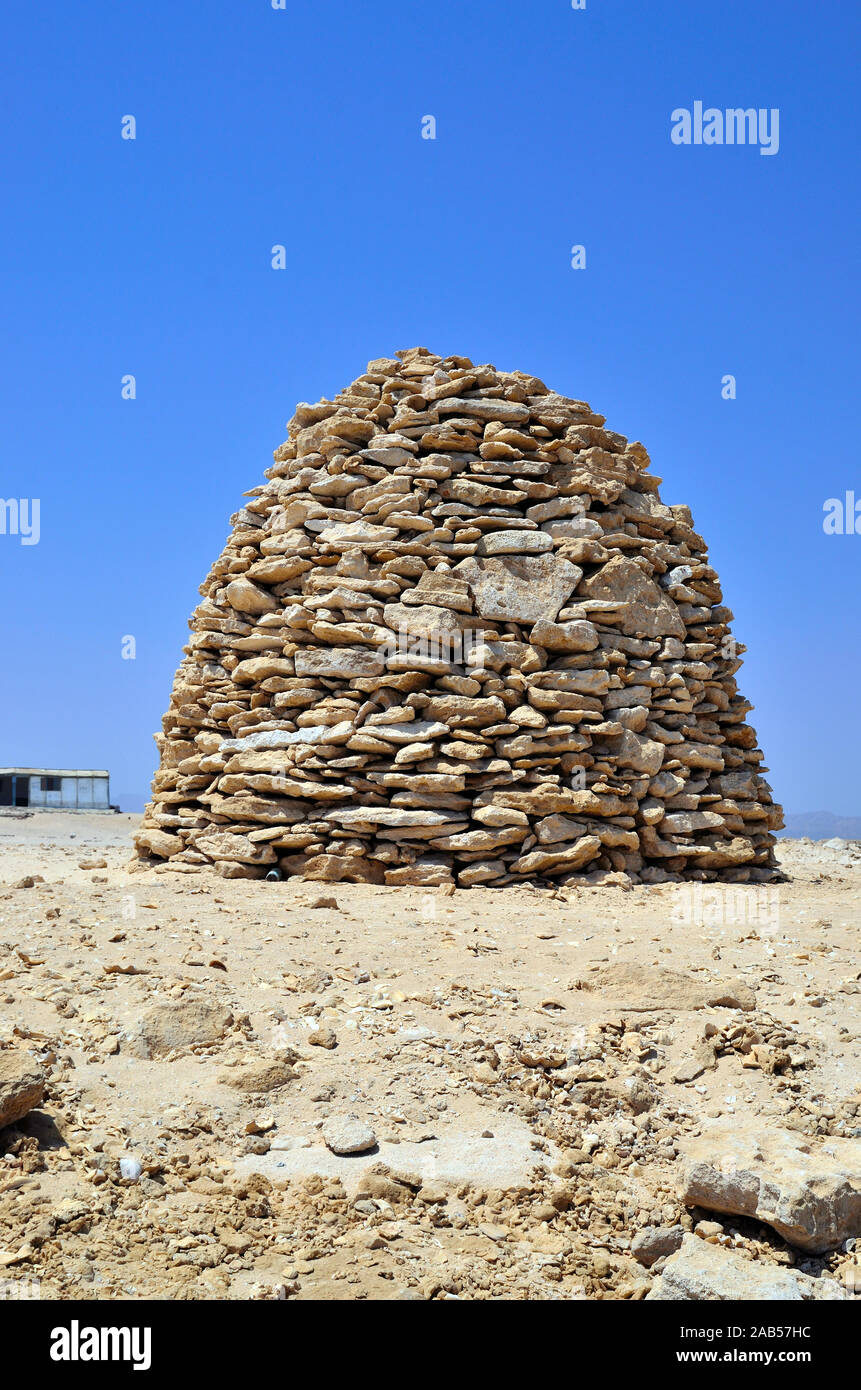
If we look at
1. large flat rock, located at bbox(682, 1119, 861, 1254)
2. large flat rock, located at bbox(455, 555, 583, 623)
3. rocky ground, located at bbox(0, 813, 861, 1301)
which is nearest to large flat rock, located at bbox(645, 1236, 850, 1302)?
rocky ground, located at bbox(0, 813, 861, 1301)

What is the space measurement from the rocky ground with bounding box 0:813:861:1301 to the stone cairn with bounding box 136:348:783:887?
1714 mm

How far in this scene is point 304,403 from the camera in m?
9.44

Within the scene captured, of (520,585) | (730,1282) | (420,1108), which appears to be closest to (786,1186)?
(730,1282)

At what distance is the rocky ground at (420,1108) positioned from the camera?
2.91 metres

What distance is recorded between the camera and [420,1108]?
379cm

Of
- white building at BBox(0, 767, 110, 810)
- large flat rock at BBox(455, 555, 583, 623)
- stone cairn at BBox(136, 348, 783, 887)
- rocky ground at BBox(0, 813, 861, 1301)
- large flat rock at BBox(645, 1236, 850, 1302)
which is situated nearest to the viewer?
large flat rock at BBox(645, 1236, 850, 1302)

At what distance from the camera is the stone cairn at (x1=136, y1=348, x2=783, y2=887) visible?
7.84 m

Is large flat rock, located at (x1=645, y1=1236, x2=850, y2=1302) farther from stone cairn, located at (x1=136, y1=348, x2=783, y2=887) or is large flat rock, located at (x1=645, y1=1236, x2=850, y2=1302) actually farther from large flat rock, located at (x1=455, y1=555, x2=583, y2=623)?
large flat rock, located at (x1=455, y1=555, x2=583, y2=623)

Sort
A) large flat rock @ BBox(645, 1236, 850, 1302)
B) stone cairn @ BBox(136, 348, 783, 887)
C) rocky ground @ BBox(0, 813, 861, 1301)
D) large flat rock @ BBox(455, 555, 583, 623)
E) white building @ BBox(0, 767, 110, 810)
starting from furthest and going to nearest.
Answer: white building @ BBox(0, 767, 110, 810), large flat rock @ BBox(455, 555, 583, 623), stone cairn @ BBox(136, 348, 783, 887), rocky ground @ BBox(0, 813, 861, 1301), large flat rock @ BBox(645, 1236, 850, 1302)

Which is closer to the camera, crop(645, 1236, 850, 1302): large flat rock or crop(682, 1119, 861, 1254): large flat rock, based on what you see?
crop(645, 1236, 850, 1302): large flat rock

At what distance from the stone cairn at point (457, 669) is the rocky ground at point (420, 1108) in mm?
1714


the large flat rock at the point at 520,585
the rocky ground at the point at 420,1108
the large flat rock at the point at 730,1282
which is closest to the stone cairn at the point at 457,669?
the large flat rock at the point at 520,585

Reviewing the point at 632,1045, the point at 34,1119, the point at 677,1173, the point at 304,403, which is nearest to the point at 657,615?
the point at 304,403
